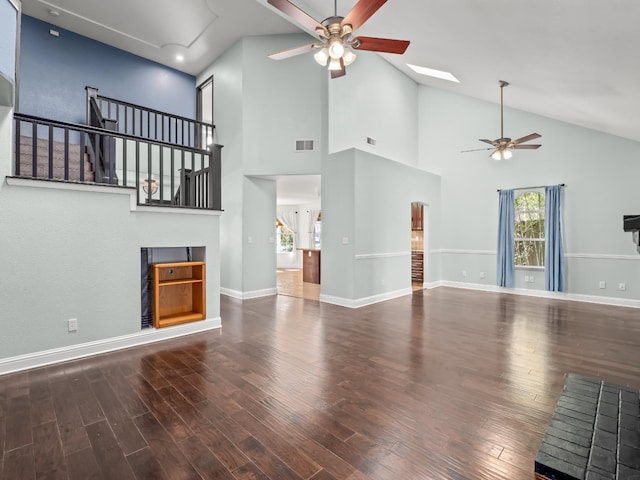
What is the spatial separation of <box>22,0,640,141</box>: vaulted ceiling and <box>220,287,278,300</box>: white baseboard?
4.88 m

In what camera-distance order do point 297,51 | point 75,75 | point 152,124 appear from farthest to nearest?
point 152,124, point 75,75, point 297,51

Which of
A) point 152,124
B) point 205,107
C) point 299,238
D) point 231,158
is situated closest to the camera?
point 231,158

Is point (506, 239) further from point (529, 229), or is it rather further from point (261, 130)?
point (261, 130)

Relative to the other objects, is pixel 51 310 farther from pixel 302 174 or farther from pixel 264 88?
pixel 264 88

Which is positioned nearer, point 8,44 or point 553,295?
point 8,44

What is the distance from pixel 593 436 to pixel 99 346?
442 centimetres

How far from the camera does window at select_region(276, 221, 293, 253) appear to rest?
13031mm

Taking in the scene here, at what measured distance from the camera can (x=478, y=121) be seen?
7.45 meters

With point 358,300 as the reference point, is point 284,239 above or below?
above

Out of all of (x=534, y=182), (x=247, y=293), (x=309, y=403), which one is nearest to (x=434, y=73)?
(x=534, y=182)

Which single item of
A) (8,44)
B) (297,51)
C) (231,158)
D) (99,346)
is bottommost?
(99,346)

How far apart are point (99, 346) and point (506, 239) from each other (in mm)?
Answer: 7633

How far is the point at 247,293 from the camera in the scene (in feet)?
21.6

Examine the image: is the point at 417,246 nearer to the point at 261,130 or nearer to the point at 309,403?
the point at 261,130
